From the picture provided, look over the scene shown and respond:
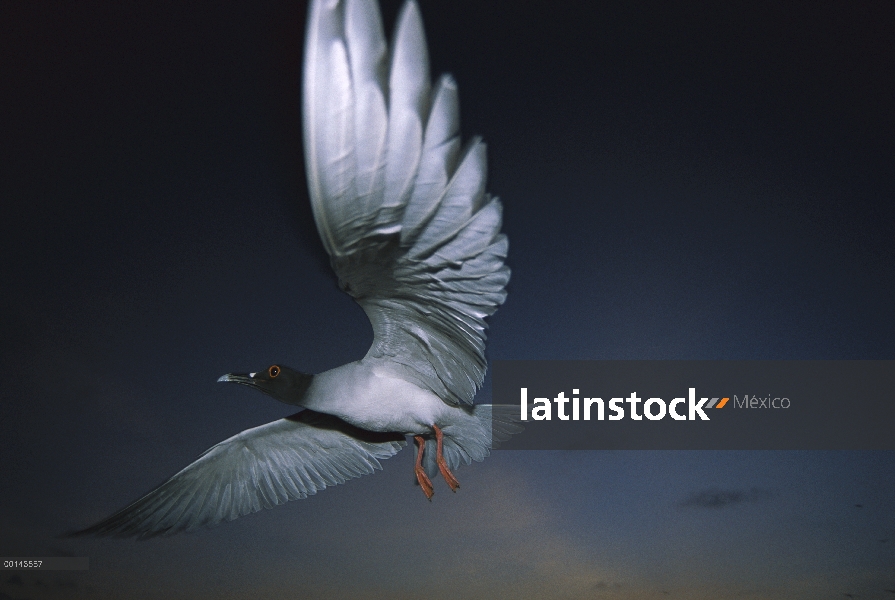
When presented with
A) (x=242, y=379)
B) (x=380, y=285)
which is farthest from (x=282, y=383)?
(x=380, y=285)

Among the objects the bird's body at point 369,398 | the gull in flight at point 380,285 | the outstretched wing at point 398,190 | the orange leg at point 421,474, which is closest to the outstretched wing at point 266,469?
the gull in flight at point 380,285

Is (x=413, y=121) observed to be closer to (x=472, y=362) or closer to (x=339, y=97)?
(x=339, y=97)

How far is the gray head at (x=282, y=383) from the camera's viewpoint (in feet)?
4.57

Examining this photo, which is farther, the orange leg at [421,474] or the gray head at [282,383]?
the orange leg at [421,474]

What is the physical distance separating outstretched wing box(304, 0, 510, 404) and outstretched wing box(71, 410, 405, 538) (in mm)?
516

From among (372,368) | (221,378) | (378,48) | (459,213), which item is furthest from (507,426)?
(378,48)

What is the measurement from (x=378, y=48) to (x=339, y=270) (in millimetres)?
461

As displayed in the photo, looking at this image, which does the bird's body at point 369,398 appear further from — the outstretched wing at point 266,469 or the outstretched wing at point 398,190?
the outstretched wing at point 266,469

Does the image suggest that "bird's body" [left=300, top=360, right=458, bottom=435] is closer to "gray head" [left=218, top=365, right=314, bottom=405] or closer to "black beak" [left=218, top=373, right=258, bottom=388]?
"gray head" [left=218, top=365, right=314, bottom=405]

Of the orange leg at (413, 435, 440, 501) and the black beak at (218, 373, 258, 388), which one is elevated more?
the black beak at (218, 373, 258, 388)

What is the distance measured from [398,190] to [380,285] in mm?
316

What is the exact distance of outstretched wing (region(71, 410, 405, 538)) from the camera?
5.90 feet

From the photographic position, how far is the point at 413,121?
875 millimetres

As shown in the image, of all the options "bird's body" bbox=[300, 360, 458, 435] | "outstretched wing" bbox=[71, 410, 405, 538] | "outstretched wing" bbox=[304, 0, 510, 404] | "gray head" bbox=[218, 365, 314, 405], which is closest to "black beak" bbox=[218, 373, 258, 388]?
"gray head" bbox=[218, 365, 314, 405]
